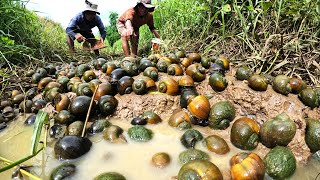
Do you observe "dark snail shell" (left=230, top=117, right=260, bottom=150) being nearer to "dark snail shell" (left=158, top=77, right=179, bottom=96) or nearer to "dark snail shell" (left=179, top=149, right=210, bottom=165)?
"dark snail shell" (left=179, top=149, right=210, bottom=165)

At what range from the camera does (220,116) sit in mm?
2605

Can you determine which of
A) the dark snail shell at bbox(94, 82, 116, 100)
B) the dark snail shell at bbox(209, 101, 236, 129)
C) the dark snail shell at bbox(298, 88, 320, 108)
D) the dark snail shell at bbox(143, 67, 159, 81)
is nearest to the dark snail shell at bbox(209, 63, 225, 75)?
the dark snail shell at bbox(143, 67, 159, 81)

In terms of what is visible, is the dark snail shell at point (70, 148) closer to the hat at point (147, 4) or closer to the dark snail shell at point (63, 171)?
the dark snail shell at point (63, 171)

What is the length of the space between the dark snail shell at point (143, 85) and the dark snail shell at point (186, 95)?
1.24ft

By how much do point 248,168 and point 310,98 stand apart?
1.20 meters

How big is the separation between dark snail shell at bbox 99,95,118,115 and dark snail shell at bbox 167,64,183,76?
2.57ft

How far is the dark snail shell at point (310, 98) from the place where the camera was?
2.63 metres

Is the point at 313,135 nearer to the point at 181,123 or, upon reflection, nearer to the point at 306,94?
the point at 306,94

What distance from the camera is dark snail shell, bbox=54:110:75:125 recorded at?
109 inches

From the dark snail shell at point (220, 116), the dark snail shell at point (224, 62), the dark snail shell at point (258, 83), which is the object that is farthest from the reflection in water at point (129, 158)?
the dark snail shell at point (224, 62)

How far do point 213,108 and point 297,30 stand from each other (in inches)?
69.7

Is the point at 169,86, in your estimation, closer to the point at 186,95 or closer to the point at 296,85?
the point at 186,95

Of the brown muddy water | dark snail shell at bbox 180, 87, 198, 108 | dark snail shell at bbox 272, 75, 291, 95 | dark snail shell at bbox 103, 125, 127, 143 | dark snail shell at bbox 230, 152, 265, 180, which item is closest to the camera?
dark snail shell at bbox 230, 152, 265, 180

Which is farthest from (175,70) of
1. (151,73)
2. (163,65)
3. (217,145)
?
(217,145)
